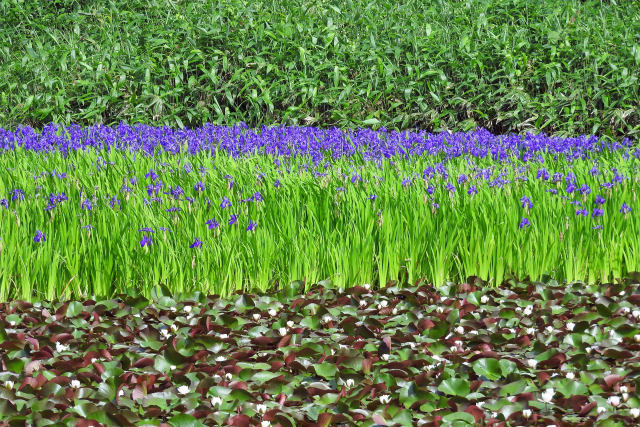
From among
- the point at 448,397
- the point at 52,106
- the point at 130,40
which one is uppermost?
the point at 130,40

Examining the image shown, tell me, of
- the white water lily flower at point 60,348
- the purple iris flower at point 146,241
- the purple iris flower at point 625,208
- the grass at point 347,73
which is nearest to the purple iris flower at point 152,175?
the purple iris flower at point 146,241

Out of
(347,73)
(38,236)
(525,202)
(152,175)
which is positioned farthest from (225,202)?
(347,73)

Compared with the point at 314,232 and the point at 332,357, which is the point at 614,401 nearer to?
the point at 332,357

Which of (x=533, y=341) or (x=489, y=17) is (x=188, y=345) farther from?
(x=489, y=17)

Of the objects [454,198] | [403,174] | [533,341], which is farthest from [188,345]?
[403,174]

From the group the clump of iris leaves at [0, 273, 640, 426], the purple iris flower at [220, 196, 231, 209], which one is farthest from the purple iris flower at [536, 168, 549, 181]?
the purple iris flower at [220, 196, 231, 209]

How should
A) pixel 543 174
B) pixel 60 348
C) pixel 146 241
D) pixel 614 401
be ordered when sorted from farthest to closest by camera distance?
pixel 543 174
pixel 146 241
pixel 60 348
pixel 614 401

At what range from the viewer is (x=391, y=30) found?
9.77 m

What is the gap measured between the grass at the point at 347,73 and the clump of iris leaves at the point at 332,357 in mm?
4918

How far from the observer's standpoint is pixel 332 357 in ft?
10.3

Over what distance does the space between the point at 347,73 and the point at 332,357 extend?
6.65m

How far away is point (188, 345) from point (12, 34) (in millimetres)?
8857

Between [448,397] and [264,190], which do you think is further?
[264,190]

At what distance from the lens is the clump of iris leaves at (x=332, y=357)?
8.87 ft
